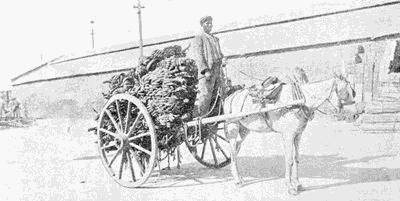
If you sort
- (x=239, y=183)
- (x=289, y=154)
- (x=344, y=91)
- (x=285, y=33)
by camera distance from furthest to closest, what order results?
(x=285, y=33), (x=239, y=183), (x=289, y=154), (x=344, y=91)

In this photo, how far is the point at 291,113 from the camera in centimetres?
633

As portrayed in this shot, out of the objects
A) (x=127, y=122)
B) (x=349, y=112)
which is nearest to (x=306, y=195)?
(x=349, y=112)

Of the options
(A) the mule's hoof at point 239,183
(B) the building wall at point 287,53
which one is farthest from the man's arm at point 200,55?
(B) the building wall at point 287,53

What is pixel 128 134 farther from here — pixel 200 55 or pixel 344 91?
pixel 344 91

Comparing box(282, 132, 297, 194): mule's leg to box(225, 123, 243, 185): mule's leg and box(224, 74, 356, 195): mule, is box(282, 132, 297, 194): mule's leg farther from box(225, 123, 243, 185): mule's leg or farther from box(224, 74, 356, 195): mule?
box(225, 123, 243, 185): mule's leg

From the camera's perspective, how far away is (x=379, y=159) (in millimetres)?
8773

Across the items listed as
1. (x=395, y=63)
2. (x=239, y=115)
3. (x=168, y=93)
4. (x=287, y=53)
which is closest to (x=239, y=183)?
(x=239, y=115)

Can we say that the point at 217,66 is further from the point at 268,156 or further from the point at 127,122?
the point at 268,156

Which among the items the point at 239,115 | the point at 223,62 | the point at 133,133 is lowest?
the point at 133,133

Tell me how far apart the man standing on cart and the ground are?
1393mm

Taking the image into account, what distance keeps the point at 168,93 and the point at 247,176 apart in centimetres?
204

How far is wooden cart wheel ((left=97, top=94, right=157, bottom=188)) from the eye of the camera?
7094 millimetres

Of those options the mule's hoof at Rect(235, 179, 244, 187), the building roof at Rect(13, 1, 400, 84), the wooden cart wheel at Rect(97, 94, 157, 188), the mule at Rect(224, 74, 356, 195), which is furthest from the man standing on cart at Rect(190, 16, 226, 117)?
the building roof at Rect(13, 1, 400, 84)

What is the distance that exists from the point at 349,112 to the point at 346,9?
81.1 ft
